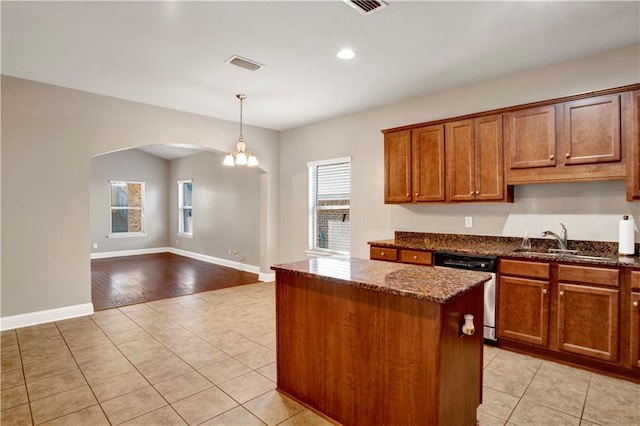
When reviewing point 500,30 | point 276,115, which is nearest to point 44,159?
point 276,115

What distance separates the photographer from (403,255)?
12.7 feet

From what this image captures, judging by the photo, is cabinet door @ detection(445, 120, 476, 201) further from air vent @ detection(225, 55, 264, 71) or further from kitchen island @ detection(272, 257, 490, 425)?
air vent @ detection(225, 55, 264, 71)

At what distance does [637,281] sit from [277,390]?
283 centimetres

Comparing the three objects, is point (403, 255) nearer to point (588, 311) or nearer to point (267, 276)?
point (588, 311)

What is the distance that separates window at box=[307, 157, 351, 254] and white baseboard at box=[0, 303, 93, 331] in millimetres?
3310

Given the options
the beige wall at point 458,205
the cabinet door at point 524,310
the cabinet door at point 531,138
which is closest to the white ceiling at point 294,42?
the beige wall at point 458,205

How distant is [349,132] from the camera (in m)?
5.23

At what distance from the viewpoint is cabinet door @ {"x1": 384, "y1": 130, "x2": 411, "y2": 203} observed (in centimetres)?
418

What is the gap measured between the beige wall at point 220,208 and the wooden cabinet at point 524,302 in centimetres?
478

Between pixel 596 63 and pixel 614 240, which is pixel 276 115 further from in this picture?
pixel 614 240

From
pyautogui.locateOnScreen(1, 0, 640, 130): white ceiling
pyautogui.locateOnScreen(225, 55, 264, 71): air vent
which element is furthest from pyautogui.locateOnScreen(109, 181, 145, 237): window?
pyautogui.locateOnScreen(225, 55, 264, 71): air vent

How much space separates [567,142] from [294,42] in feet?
8.52

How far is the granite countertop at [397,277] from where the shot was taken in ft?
5.60

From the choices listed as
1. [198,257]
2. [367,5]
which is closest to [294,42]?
[367,5]
